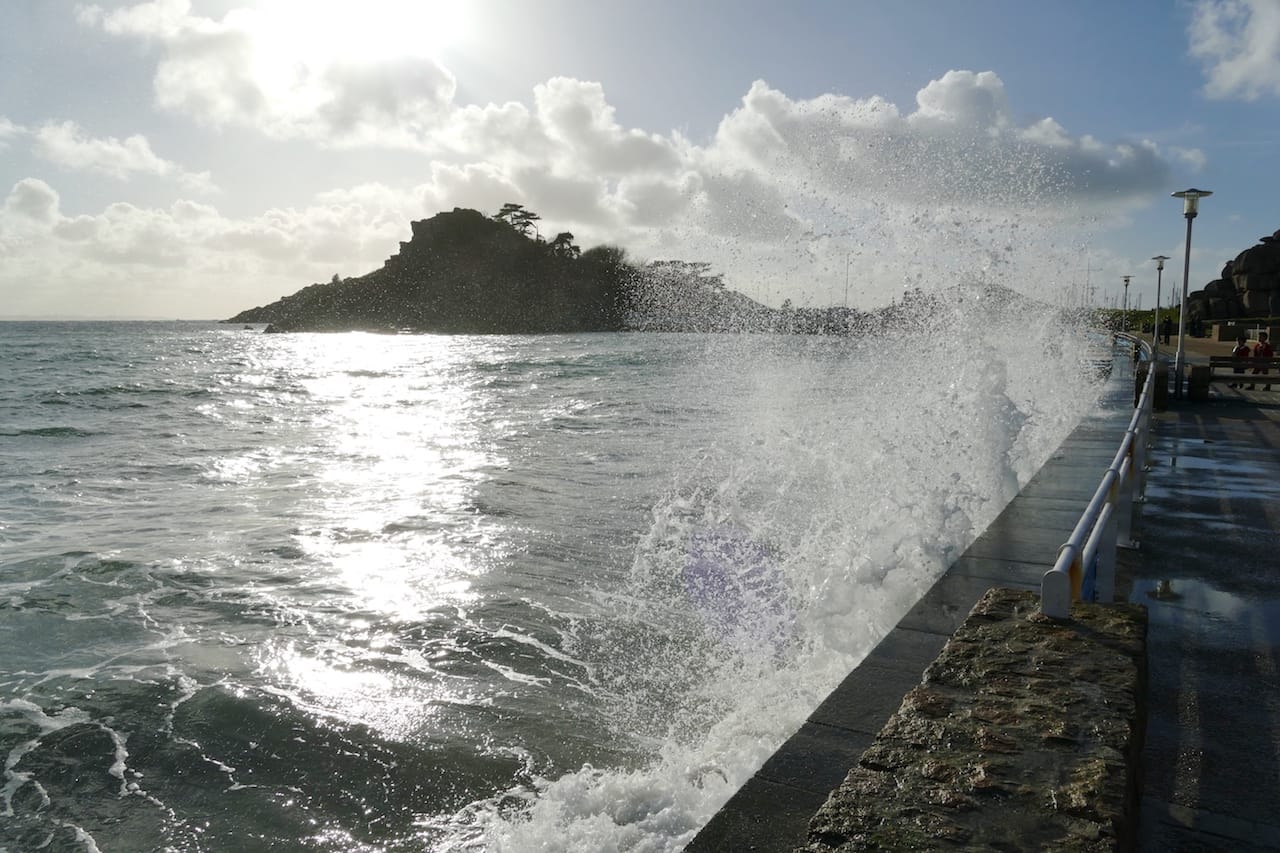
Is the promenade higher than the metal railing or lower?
lower

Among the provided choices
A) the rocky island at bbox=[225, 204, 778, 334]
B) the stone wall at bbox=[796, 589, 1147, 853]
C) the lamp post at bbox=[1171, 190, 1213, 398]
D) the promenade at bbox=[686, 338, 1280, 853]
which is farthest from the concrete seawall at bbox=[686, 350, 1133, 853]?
the rocky island at bbox=[225, 204, 778, 334]

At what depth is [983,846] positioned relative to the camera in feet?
7.06

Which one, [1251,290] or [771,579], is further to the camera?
[1251,290]

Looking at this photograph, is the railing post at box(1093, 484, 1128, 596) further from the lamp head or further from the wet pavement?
the lamp head

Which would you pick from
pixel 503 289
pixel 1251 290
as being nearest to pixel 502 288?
pixel 503 289

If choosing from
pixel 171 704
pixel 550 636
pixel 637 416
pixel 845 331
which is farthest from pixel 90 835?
pixel 845 331

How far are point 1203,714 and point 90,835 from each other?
17.6 ft

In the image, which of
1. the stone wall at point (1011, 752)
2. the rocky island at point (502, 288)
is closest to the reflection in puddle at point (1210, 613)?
the stone wall at point (1011, 752)

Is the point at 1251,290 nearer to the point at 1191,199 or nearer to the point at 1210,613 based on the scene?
the point at 1191,199

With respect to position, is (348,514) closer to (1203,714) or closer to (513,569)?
(513,569)

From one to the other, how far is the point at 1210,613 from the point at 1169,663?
3.24 feet

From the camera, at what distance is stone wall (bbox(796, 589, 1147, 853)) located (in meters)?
2.22

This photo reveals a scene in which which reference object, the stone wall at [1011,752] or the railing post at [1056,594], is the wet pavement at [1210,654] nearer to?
the stone wall at [1011,752]

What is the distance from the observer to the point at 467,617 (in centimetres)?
721
